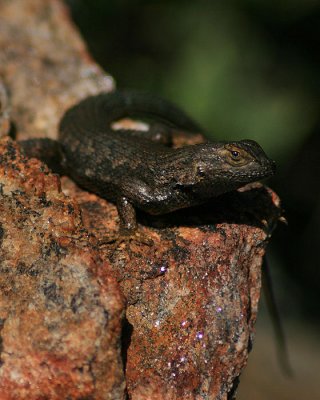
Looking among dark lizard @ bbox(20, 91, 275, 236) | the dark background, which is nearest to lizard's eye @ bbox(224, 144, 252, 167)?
dark lizard @ bbox(20, 91, 275, 236)

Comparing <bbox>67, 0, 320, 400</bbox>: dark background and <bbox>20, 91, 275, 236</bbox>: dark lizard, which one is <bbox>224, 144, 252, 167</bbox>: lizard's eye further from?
<bbox>67, 0, 320, 400</bbox>: dark background

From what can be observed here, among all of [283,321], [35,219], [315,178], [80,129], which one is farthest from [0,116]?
[283,321]

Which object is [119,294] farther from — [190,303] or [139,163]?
[139,163]

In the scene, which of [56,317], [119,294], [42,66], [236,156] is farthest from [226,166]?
[42,66]

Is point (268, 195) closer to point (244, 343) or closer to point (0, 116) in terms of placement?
point (244, 343)

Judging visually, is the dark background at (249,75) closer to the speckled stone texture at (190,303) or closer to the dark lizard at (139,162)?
the dark lizard at (139,162)

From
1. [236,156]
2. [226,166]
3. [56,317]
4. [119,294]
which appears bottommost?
[56,317]

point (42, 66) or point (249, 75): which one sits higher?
point (249, 75)
